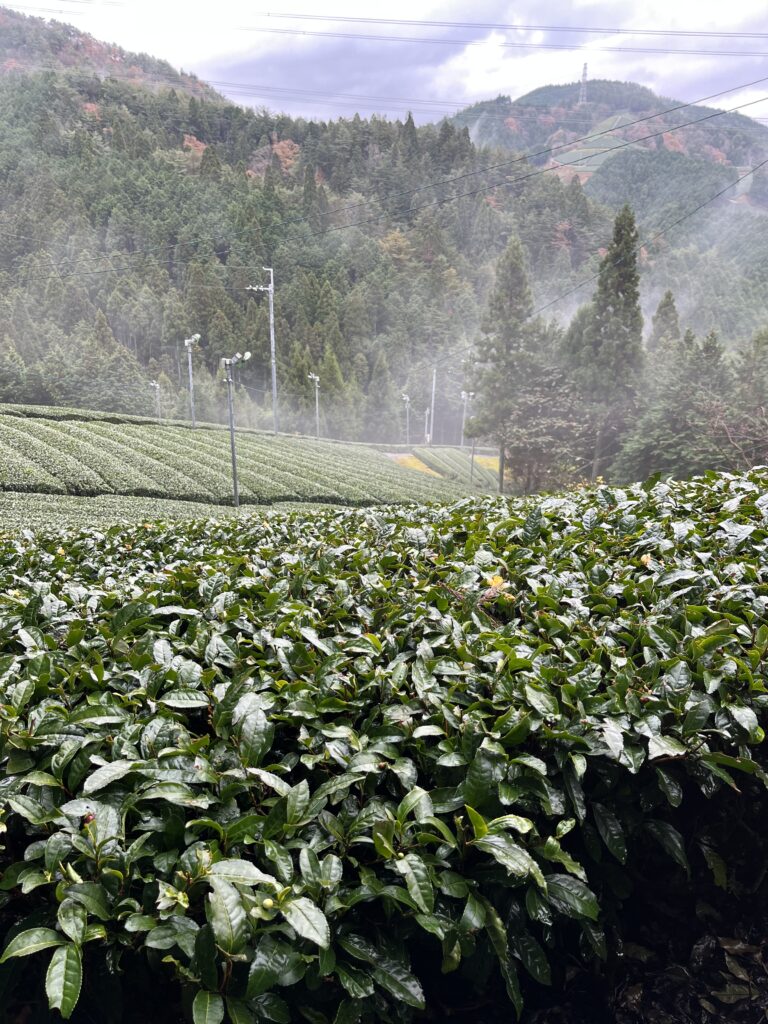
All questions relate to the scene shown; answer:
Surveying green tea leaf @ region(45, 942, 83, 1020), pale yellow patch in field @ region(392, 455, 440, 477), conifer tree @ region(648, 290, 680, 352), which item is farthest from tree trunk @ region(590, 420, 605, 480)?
green tea leaf @ region(45, 942, 83, 1020)

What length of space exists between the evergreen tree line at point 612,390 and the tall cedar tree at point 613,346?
3 cm

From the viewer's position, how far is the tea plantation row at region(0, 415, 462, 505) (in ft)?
44.4

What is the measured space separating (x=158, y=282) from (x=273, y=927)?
52498 millimetres

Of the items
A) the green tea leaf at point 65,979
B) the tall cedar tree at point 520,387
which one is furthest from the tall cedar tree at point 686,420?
the green tea leaf at point 65,979

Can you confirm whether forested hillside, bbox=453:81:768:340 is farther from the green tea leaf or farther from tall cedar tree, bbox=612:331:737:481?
the green tea leaf

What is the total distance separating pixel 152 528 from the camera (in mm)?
3535

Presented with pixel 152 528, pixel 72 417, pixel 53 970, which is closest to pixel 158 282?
pixel 72 417

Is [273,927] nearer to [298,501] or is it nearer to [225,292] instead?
[298,501]

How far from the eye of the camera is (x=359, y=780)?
100 cm

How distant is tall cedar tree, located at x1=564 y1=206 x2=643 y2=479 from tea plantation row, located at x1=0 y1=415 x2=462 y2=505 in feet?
19.1

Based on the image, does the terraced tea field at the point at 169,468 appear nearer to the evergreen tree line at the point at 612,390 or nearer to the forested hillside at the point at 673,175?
the evergreen tree line at the point at 612,390

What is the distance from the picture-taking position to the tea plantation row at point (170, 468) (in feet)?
44.4

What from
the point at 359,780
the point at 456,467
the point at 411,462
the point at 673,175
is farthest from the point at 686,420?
the point at 673,175

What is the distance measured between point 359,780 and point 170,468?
15492 millimetres
